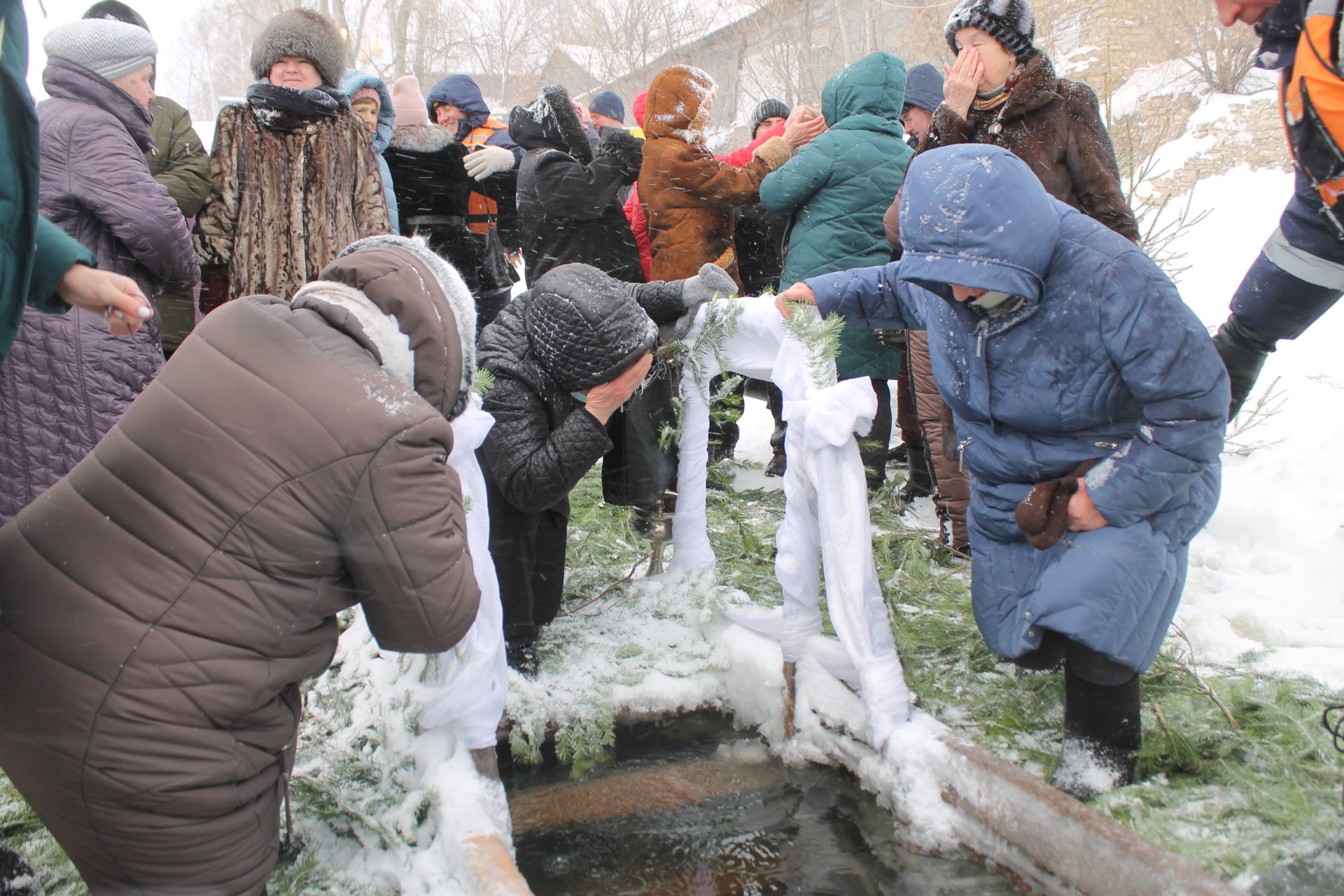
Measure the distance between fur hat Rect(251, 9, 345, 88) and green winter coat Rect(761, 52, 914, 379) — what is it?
2.06 metres

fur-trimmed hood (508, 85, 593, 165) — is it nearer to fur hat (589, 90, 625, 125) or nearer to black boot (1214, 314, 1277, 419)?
fur hat (589, 90, 625, 125)

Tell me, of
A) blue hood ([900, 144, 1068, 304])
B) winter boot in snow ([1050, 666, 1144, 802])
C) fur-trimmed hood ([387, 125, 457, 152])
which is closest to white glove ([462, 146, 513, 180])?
fur-trimmed hood ([387, 125, 457, 152])

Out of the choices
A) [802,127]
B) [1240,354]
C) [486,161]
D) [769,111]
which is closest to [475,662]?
[1240,354]

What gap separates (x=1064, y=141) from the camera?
3.23 metres

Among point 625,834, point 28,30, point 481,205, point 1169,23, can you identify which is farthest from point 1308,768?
point 1169,23

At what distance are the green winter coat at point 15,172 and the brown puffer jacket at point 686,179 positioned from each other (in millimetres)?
3109

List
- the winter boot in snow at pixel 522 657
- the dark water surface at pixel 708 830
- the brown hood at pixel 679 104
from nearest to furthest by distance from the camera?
the dark water surface at pixel 708 830 < the winter boot in snow at pixel 522 657 < the brown hood at pixel 679 104

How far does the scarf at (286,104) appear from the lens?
146 inches

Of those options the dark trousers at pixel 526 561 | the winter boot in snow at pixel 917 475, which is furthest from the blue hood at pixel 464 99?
the dark trousers at pixel 526 561

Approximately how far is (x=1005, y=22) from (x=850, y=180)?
971 millimetres

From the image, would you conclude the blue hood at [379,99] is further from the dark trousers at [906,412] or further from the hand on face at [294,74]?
the dark trousers at [906,412]

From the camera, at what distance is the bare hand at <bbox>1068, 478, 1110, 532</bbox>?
2.12 m

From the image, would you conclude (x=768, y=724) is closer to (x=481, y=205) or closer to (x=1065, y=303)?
(x=1065, y=303)

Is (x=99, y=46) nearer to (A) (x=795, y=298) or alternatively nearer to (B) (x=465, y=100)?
(A) (x=795, y=298)
